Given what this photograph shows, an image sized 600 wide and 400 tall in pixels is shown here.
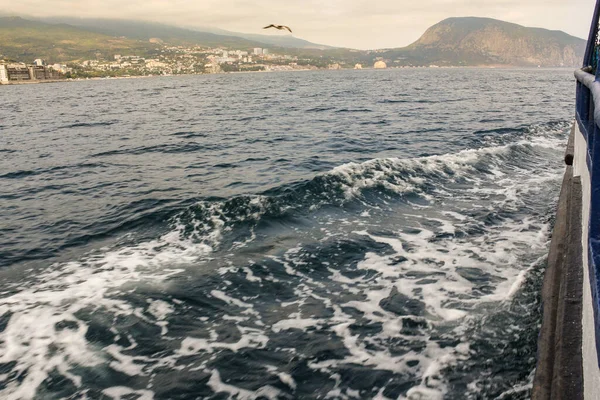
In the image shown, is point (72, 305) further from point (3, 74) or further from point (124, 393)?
point (3, 74)

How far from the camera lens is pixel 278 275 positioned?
7.65 meters

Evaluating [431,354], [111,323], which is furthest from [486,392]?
[111,323]

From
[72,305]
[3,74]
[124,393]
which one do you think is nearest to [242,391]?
[124,393]

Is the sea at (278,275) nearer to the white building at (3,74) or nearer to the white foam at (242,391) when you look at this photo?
the white foam at (242,391)

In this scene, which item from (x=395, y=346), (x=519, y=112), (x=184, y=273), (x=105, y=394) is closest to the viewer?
(x=105, y=394)

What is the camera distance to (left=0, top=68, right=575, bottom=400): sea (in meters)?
5.02

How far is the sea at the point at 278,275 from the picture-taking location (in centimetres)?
502

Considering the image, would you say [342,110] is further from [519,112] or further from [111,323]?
[111,323]

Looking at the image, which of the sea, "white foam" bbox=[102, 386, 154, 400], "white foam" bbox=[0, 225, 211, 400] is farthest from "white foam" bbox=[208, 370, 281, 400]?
"white foam" bbox=[0, 225, 211, 400]

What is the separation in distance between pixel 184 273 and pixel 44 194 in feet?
28.4

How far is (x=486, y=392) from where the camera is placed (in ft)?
14.4

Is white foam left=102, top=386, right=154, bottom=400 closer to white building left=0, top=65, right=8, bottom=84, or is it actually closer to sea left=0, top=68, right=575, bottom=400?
sea left=0, top=68, right=575, bottom=400

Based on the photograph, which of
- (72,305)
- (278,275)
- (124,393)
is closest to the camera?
(124,393)

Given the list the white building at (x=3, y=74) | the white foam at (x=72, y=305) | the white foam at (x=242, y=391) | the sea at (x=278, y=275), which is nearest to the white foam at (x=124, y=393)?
the sea at (x=278, y=275)
